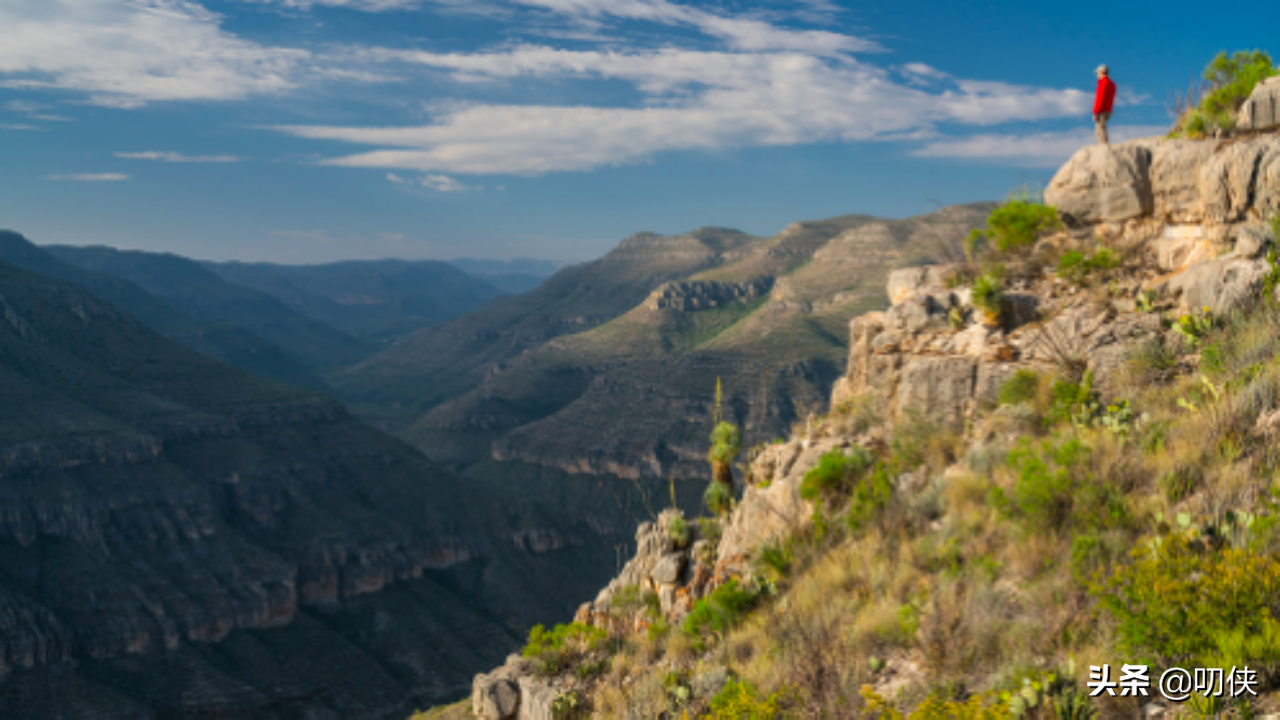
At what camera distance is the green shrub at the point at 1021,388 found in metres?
11.5

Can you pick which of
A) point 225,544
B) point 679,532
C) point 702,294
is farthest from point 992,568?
point 702,294

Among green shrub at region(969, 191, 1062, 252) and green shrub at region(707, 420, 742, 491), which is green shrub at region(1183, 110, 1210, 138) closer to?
green shrub at region(969, 191, 1062, 252)

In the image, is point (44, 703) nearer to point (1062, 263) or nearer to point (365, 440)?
point (365, 440)

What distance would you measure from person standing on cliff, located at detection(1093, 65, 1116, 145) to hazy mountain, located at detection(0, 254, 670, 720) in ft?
214

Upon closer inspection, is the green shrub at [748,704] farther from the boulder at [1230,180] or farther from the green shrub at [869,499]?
the boulder at [1230,180]

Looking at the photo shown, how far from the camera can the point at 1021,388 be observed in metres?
11.6

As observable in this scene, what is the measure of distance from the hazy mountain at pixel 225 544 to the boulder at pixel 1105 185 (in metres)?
64.3

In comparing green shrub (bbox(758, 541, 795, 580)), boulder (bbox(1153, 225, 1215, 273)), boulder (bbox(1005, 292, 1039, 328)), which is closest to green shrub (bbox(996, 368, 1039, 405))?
boulder (bbox(1005, 292, 1039, 328))

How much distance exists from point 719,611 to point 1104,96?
1184 centimetres

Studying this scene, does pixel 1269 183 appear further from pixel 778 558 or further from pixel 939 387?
pixel 778 558

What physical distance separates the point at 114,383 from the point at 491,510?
46899 millimetres

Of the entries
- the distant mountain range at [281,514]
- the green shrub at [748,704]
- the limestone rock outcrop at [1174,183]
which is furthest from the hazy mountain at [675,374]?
the green shrub at [748,704]

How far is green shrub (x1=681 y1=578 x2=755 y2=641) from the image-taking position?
36.0 ft

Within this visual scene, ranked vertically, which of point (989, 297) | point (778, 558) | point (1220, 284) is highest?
point (1220, 284)
